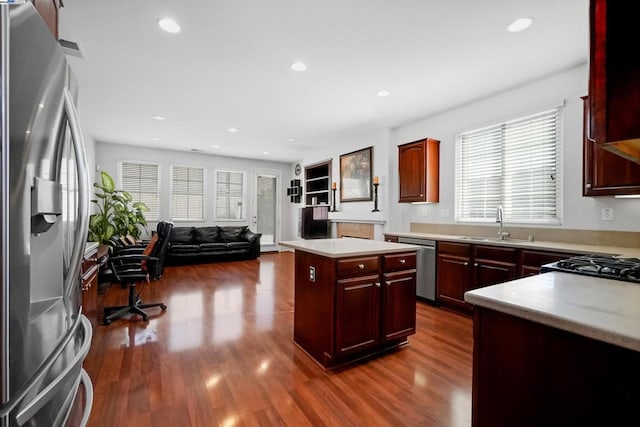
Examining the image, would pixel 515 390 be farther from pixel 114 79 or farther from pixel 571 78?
pixel 114 79

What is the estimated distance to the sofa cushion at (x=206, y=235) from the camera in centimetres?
691

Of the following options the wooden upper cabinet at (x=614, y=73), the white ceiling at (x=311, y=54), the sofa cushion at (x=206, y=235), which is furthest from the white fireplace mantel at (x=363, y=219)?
the wooden upper cabinet at (x=614, y=73)

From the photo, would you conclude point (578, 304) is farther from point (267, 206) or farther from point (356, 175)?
point (267, 206)

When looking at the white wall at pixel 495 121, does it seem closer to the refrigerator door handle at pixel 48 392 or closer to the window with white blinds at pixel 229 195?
the window with white blinds at pixel 229 195

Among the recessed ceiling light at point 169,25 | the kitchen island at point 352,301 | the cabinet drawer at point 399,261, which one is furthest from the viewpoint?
the cabinet drawer at point 399,261

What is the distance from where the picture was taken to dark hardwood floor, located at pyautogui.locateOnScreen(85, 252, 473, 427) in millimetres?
1696

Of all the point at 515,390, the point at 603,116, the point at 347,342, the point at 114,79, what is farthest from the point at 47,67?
the point at 114,79

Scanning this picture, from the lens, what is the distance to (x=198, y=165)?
24.6 feet

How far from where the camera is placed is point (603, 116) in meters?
0.78

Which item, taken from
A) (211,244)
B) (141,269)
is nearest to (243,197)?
(211,244)

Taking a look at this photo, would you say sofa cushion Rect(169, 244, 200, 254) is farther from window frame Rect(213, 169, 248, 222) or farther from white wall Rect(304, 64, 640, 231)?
white wall Rect(304, 64, 640, 231)

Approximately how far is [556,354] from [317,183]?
264 inches

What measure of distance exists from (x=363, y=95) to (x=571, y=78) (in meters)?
2.17

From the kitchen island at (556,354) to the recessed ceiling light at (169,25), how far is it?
2.81m
